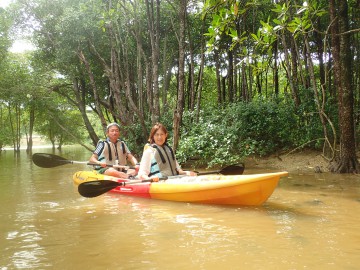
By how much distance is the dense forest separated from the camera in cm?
675

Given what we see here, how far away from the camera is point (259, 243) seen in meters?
2.92

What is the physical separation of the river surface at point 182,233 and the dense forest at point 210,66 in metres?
2.00

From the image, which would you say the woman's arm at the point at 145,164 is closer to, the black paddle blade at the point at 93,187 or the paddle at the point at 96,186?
the paddle at the point at 96,186

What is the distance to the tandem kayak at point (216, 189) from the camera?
407cm

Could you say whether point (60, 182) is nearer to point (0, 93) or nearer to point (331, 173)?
point (331, 173)

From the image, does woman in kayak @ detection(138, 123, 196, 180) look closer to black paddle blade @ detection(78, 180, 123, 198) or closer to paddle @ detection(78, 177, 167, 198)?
paddle @ detection(78, 177, 167, 198)

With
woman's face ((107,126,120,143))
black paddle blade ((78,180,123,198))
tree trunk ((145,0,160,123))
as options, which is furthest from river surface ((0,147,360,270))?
tree trunk ((145,0,160,123))

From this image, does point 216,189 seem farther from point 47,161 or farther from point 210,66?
point 210,66

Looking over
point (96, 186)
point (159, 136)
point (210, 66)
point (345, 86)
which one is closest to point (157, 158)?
point (159, 136)

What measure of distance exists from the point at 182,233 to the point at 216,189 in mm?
1172

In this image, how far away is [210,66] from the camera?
16.6 metres

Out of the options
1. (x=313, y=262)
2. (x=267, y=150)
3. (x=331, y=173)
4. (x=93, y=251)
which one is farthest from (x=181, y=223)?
(x=267, y=150)

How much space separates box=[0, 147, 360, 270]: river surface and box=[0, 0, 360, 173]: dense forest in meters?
2.00

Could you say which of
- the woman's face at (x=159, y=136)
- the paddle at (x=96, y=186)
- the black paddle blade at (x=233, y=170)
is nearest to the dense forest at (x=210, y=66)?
the woman's face at (x=159, y=136)
